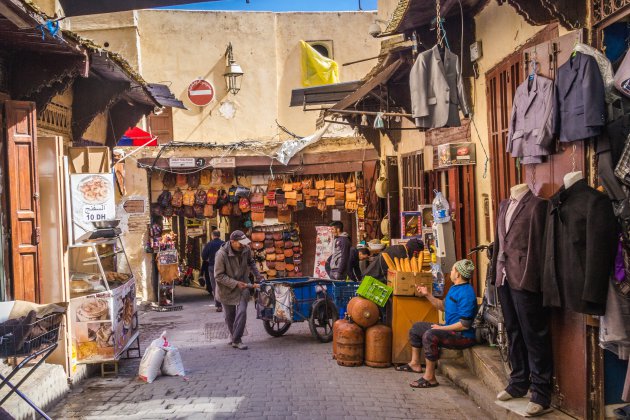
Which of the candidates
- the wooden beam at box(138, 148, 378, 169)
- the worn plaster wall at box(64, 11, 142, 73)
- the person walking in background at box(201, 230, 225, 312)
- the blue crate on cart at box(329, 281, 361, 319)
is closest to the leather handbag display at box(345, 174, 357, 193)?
the wooden beam at box(138, 148, 378, 169)

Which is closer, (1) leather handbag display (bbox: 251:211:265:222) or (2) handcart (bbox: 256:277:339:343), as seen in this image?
(2) handcart (bbox: 256:277:339:343)

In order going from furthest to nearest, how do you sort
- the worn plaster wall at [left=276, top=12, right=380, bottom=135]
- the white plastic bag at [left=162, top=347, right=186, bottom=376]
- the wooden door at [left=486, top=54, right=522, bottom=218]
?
the worn plaster wall at [left=276, top=12, right=380, bottom=135], the white plastic bag at [left=162, top=347, right=186, bottom=376], the wooden door at [left=486, top=54, right=522, bottom=218]

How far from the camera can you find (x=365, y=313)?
9.19m

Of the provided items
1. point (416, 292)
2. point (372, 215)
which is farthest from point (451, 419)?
point (372, 215)

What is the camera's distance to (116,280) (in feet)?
33.0

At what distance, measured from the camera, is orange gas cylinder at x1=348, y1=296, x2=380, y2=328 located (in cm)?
919

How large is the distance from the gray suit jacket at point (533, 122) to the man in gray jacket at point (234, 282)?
212 inches

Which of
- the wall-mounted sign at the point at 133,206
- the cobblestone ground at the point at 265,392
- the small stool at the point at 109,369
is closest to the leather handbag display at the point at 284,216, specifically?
the wall-mounted sign at the point at 133,206

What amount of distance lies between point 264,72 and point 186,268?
276 inches

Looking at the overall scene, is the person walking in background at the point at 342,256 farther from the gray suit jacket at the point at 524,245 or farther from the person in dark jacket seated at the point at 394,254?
the gray suit jacket at the point at 524,245

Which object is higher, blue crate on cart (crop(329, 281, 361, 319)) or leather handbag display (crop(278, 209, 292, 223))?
leather handbag display (crop(278, 209, 292, 223))

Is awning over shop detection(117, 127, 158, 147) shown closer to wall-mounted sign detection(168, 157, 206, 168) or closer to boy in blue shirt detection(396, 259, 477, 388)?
wall-mounted sign detection(168, 157, 206, 168)

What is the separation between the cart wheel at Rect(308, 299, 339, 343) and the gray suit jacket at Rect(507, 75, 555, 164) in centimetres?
553

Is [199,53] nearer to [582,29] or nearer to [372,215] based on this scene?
[372,215]
